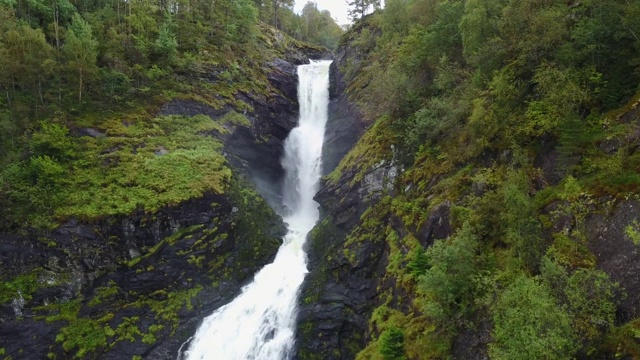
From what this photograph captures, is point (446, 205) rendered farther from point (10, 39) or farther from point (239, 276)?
point (10, 39)

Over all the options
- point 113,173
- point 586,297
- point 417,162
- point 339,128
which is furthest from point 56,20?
point 586,297

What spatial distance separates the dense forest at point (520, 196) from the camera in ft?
28.5

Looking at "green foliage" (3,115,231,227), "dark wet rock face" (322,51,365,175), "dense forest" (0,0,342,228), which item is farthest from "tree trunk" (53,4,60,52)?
"dark wet rock face" (322,51,365,175)

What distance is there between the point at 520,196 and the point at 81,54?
30.8 meters

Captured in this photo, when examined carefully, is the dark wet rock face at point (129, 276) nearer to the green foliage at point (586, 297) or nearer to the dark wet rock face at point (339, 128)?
the dark wet rock face at point (339, 128)

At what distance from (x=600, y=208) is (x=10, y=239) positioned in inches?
1062

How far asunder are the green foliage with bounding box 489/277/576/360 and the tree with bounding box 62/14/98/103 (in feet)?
102

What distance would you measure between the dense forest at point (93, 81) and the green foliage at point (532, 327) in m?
20.2

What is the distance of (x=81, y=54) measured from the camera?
94.0ft

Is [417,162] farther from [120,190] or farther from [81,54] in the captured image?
[81,54]

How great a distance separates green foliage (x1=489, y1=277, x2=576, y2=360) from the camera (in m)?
8.00

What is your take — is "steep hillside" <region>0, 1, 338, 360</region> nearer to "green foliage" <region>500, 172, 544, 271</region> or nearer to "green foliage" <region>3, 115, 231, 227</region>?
Result: "green foliage" <region>3, 115, 231, 227</region>

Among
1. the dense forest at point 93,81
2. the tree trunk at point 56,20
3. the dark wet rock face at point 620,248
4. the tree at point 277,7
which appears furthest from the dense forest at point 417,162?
the tree at point 277,7

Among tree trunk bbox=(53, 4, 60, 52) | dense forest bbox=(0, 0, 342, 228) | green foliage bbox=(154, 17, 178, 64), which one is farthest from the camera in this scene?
green foliage bbox=(154, 17, 178, 64)
